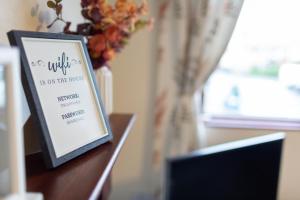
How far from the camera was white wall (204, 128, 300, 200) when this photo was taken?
188 centimetres

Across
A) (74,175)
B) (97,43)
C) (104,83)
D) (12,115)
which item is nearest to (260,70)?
(104,83)

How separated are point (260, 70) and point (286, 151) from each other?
0.54 meters

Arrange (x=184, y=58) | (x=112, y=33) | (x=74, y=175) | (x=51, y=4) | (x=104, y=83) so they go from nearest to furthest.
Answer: (x=74, y=175) < (x=51, y=4) < (x=112, y=33) < (x=104, y=83) < (x=184, y=58)

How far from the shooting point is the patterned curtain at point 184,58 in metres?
1.72

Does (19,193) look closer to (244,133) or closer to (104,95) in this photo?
(104,95)

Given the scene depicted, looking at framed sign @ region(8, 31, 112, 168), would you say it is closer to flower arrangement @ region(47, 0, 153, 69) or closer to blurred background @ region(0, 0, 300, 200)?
flower arrangement @ region(47, 0, 153, 69)

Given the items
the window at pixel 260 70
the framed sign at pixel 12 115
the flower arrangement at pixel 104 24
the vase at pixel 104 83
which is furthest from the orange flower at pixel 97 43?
the window at pixel 260 70

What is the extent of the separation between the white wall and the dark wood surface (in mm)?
1178

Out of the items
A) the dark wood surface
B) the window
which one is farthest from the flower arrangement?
the window

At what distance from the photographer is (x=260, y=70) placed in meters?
2.05

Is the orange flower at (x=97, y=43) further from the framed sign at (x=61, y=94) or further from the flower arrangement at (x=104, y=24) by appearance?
the framed sign at (x=61, y=94)

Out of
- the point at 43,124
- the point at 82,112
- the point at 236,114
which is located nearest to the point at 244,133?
the point at 236,114

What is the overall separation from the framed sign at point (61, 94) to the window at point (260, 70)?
1252mm

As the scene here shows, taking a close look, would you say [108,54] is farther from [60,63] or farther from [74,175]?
[74,175]
